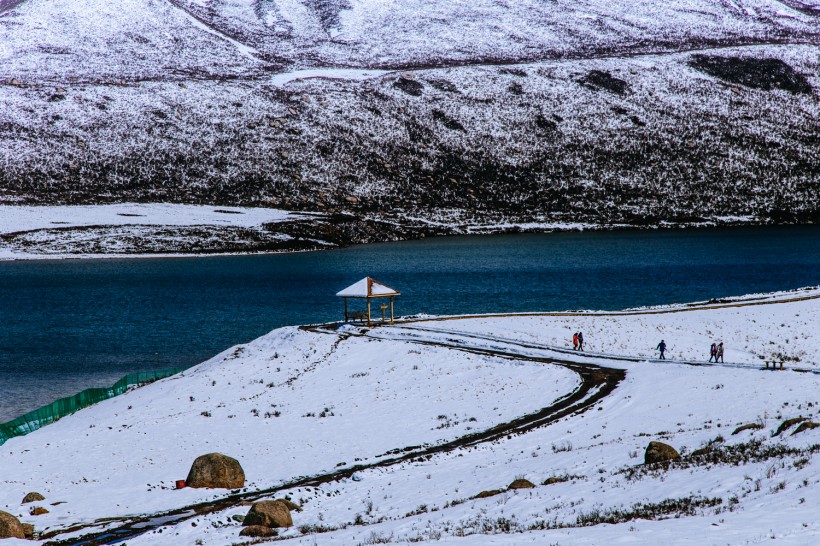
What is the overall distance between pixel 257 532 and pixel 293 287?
6343cm

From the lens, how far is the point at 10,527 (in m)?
17.8

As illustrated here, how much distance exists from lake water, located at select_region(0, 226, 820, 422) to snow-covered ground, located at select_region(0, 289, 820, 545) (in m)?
9.75

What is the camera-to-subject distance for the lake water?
163 feet

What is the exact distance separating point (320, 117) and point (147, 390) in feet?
434

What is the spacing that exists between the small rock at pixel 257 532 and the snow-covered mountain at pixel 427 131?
11367 cm

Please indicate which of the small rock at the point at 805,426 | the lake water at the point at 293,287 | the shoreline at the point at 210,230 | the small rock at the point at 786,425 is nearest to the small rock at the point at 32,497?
the lake water at the point at 293,287

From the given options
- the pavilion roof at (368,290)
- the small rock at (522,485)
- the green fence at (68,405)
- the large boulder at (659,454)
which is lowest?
the green fence at (68,405)

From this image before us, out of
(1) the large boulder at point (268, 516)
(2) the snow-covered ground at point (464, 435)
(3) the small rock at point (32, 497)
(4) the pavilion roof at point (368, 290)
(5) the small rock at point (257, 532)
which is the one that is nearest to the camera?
(2) the snow-covered ground at point (464, 435)

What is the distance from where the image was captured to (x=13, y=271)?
93188 millimetres

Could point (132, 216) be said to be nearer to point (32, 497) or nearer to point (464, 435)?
point (464, 435)

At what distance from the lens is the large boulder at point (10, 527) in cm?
1770

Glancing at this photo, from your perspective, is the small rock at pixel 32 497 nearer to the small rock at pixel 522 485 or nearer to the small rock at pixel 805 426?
the small rock at pixel 522 485

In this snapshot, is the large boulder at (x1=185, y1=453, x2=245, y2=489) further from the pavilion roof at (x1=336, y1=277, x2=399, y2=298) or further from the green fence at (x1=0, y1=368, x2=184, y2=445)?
the pavilion roof at (x1=336, y1=277, x2=399, y2=298)

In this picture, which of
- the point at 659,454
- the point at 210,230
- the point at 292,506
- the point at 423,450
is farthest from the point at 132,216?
the point at 659,454
